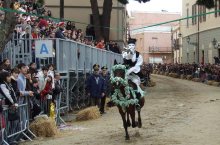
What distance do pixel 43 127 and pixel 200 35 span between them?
158 ft

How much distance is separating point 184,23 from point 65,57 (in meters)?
52.8

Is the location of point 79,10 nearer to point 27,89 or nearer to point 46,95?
point 46,95

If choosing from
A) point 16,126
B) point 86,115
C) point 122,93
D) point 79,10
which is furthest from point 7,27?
point 79,10

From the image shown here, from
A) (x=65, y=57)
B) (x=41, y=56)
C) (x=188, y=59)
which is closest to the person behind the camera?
(x=41, y=56)

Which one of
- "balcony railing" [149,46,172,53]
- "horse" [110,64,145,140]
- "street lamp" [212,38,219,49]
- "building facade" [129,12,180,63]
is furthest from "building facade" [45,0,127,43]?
"balcony railing" [149,46,172,53]

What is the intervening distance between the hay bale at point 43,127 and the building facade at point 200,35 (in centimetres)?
3461

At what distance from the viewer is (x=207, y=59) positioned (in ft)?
188

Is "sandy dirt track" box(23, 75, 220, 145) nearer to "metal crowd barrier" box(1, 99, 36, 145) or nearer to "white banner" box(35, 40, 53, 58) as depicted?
"metal crowd barrier" box(1, 99, 36, 145)

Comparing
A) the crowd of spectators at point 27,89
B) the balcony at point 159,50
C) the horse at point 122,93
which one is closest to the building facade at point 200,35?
the balcony at point 159,50

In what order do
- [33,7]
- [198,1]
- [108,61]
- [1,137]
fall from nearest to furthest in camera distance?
[1,137]
[33,7]
[108,61]
[198,1]

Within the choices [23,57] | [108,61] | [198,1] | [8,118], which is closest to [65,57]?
[23,57]

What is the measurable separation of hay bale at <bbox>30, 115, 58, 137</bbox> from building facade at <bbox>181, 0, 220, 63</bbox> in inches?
1363

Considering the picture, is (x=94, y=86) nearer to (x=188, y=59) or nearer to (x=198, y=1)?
(x=198, y=1)

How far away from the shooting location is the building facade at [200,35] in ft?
175
